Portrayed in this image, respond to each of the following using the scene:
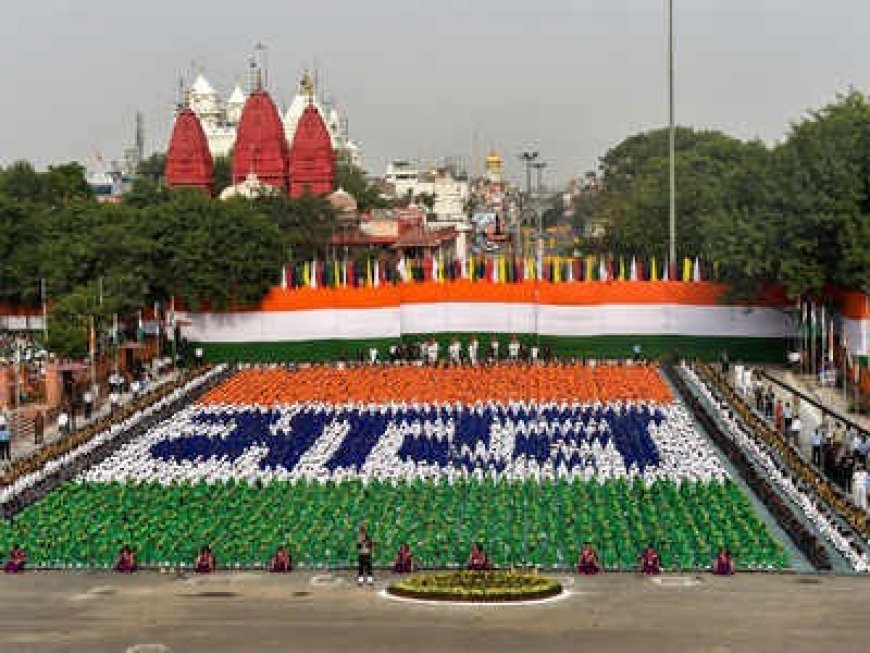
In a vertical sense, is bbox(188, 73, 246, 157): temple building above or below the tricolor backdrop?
above

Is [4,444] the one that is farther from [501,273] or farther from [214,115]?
[214,115]

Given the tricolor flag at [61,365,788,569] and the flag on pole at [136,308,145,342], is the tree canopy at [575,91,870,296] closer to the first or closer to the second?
the tricolor flag at [61,365,788,569]

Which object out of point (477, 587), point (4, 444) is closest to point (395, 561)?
point (477, 587)

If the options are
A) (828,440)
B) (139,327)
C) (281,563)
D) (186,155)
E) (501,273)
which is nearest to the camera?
(281,563)

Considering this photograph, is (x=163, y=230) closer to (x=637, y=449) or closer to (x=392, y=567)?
(x=637, y=449)

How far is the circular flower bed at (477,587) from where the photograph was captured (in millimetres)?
28250

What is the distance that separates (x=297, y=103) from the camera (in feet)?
513

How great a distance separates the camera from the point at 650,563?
30906 millimetres

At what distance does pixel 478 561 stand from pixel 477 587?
2100 mm

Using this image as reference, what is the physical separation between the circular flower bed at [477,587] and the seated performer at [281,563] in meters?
2.66

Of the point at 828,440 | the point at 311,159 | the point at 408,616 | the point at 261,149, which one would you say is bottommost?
the point at 408,616

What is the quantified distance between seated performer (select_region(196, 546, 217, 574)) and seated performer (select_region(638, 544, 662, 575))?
7.68 meters

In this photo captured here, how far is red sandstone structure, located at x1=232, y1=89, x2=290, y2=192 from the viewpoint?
397 feet

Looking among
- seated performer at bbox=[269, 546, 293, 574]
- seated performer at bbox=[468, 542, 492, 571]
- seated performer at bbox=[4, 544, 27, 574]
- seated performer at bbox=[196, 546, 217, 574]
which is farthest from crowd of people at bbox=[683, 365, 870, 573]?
seated performer at bbox=[4, 544, 27, 574]
